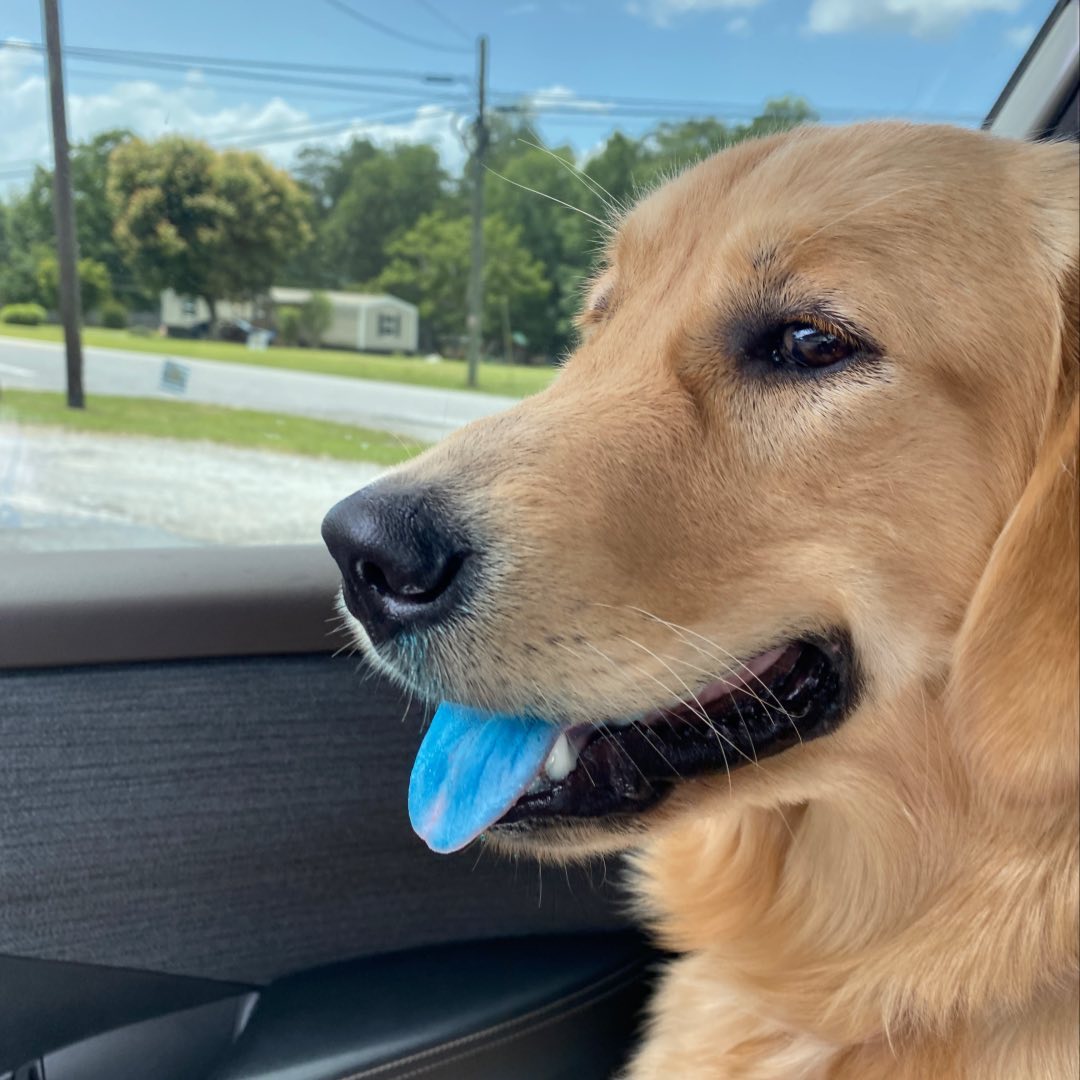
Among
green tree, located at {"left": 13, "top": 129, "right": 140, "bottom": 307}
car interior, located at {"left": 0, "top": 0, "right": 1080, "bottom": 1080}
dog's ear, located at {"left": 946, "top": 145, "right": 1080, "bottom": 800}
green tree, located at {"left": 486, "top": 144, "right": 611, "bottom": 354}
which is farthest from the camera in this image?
green tree, located at {"left": 13, "top": 129, "right": 140, "bottom": 307}

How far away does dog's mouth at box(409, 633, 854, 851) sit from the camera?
1.37 metres

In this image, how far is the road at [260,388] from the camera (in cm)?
260

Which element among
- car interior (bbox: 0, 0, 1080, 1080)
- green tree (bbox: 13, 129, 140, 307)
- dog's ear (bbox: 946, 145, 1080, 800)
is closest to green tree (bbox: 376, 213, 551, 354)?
green tree (bbox: 13, 129, 140, 307)

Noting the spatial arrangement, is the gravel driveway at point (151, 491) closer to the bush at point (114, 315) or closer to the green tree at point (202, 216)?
the bush at point (114, 315)

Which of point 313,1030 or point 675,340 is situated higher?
point 675,340

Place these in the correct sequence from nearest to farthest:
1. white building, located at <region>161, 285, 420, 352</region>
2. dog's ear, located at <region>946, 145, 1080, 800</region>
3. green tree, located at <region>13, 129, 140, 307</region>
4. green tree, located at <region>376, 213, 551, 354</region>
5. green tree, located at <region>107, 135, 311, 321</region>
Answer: dog's ear, located at <region>946, 145, 1080, 800</region>
green tree, located at <region>13, 129, 140, 307</region>
green tree, located at <region>107, 135, 311, 321</region>
green tree, located at <region>376, 213, 551, 354</region>
white building, located at <region>161, 285, 420, 352</region>

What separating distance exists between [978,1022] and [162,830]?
1387 mm

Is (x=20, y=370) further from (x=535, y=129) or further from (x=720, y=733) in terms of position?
(x=720, y=733)

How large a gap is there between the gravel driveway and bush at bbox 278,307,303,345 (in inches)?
14.0

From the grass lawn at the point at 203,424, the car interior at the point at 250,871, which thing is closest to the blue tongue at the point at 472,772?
the car interior at the point at 250,871

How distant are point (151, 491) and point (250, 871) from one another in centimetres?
129

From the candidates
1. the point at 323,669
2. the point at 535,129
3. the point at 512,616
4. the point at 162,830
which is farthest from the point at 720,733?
the point at 535,129

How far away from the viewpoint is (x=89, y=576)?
1.94 meters

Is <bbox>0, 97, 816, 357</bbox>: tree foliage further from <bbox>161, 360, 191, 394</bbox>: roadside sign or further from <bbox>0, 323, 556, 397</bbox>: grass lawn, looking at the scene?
<bbox>161, 360, 191, 394</bbox>: roadside sign
